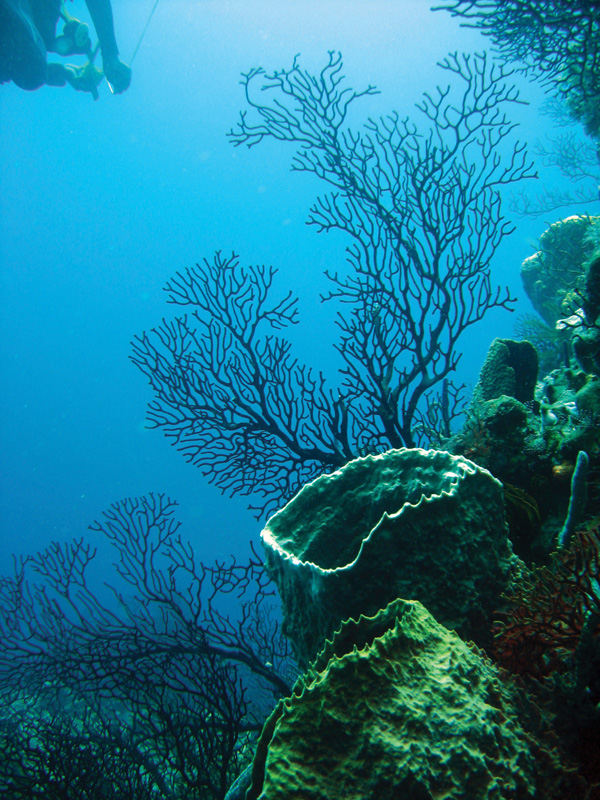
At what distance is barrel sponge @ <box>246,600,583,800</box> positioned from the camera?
4.18 feet

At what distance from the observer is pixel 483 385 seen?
450 centimetres

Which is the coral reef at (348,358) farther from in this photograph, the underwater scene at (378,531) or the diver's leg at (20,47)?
the diver's leg at (20,47)

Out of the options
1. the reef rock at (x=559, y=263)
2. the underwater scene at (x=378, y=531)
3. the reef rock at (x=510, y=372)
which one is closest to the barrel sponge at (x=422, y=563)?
the underwater scene at (x=378, y=531)

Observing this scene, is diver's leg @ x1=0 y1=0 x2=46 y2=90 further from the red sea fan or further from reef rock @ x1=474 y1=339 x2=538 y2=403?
the red sea fan

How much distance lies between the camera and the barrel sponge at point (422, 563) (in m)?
2.11

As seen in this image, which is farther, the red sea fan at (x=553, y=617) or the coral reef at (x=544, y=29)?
the coral reef at (x=544, y=29)

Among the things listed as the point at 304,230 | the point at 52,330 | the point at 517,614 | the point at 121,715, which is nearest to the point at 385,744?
the point at 517,614

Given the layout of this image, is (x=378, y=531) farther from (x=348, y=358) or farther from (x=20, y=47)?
(x=20, y=47)

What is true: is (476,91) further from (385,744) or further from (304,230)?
(304,230)

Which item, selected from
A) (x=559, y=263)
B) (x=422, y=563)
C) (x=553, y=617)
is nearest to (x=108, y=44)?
(x=559, y=263)

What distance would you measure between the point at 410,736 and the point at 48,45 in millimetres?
23584

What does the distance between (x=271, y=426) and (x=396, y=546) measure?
301cm

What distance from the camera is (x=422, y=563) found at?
7.02 feet

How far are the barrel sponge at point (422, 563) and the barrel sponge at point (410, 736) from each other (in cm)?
48
